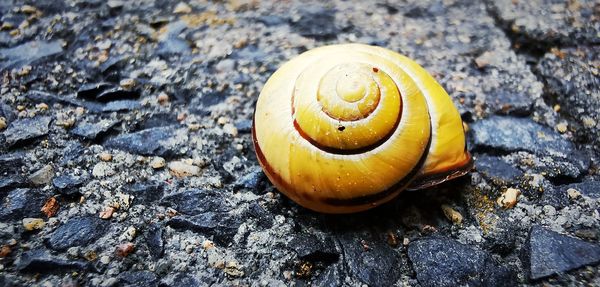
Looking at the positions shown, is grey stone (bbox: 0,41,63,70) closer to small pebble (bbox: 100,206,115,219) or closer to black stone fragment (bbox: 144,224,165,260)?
small pebble (bbox: 100,206,115,219)

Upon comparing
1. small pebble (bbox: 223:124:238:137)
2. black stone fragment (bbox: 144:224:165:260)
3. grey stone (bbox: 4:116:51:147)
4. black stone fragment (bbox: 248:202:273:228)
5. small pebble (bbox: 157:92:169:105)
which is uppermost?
grey stone (bbox: 4:116:51:147)

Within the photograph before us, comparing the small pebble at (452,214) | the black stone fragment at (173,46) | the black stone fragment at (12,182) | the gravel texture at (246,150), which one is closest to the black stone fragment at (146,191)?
the gravel texture at (246,150)

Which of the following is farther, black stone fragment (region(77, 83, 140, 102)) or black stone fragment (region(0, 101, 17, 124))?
black stone fragment (region(77, 83, 140, 102))

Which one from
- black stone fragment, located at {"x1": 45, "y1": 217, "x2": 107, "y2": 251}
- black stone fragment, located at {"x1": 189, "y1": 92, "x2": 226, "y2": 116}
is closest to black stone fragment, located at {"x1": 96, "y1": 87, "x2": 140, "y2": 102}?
black stone fragment, located at {"x1": 189, "y1": 92, "x2": 226, "y2": 116}

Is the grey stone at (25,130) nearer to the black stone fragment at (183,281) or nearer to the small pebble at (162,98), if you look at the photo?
the small pebble at (162,98)

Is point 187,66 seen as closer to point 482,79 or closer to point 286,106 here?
point 286,106
